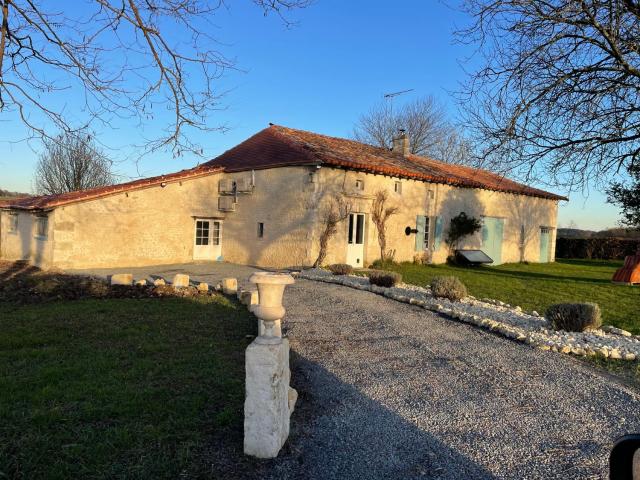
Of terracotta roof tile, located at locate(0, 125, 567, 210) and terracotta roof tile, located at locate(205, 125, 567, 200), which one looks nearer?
terracotta roof tile, located at locate(0, 125, 567, 210)

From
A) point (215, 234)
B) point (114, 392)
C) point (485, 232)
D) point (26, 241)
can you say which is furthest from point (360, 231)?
point (114, 392)

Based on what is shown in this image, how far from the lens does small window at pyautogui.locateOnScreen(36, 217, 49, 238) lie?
14758 mm

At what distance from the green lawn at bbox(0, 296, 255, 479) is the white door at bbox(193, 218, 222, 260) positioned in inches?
396

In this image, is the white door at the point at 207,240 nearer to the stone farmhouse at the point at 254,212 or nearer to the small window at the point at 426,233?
the stone farmhouse at the point at 254,212

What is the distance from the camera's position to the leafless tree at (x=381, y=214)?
15.8 meters

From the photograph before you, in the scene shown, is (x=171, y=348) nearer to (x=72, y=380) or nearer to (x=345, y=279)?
(x=72, y=380)

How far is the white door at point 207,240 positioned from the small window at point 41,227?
4855mm

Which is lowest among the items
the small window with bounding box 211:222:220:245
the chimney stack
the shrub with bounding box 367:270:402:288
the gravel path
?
the gravel path

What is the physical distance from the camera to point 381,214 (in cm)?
1588

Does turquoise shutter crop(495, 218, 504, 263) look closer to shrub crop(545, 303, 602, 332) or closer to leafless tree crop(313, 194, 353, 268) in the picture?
leafless tree crop(313, 194, 353, 268)

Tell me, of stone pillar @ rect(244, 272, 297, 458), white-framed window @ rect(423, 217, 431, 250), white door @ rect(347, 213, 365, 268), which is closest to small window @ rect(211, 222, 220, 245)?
white door @ rect(347, 213, 365, 268)

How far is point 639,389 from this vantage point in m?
4.39

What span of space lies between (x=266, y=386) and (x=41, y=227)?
1526 cm

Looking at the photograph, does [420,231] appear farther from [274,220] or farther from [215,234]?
[215,234]
